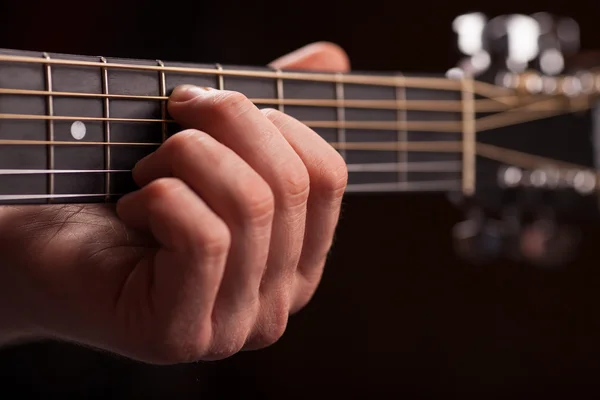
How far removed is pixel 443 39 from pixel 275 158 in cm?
77

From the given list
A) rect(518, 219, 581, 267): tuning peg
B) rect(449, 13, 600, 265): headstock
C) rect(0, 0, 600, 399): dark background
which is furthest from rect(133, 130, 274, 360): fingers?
rect(0, 0, 600, 399): dark background

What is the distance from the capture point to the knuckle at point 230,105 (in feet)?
1.44

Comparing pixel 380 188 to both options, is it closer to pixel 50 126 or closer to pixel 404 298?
pixel 50 126

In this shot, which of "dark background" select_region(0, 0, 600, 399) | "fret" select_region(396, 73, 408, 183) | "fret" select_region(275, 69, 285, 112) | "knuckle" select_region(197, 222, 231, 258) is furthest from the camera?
"dark background" select_region(0, 0, 600, 399)

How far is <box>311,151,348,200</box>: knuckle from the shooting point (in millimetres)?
475

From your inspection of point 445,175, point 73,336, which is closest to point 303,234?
point 73,336

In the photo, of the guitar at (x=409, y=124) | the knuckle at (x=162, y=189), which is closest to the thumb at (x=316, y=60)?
the guitar at (x=409, y=124)

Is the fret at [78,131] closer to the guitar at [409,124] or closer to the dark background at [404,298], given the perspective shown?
the guitar at [409,124]

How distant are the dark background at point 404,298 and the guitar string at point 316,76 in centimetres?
37

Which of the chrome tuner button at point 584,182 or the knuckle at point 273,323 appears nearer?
the knuckle at point 273,323

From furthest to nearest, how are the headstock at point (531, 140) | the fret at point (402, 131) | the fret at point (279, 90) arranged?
1. the headstock at point (531, 140)
2. the fret at point (402, 131)
3. the fret at point (279, 90)

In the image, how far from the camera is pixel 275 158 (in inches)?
17.3

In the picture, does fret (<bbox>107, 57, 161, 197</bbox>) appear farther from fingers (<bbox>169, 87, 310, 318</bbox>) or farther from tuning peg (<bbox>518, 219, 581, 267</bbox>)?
tuning peg (<bbox>518, 219, 581, 267</bbox>)

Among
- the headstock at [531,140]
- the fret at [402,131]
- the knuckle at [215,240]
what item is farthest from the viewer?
the headstock at [531,140]
